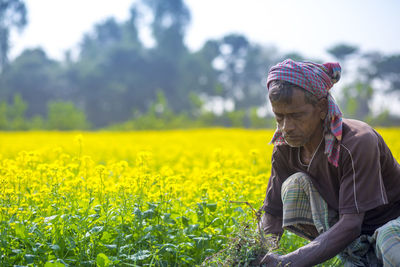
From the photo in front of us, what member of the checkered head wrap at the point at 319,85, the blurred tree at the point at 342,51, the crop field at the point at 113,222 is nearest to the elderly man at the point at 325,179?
the checkered head wrap at the point at 319,85

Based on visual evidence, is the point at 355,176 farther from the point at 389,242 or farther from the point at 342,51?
the point at 342,51

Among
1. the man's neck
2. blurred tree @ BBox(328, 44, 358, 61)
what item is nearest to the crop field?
the man's neck

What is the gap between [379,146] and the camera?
2.48m

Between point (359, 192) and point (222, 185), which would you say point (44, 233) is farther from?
point (359, 192)

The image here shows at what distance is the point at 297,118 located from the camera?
2514mm

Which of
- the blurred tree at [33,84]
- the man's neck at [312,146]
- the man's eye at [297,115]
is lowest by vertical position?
the man's neck at [312,146]

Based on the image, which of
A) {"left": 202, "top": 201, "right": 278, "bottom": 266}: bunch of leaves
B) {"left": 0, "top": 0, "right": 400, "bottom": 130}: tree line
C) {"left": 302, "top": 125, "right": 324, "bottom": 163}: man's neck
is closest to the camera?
{"left": 202, "top": 201, "right": 278, "bottom": 266}: bunch of leaves

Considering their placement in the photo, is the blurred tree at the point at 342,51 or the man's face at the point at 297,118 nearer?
the man's face at the point at 297,118

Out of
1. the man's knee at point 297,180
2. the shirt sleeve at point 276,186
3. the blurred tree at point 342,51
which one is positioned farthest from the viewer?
the blurred tree at point 342,51

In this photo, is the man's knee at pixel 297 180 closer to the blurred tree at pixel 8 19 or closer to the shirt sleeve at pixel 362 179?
the shirt sleeve at pixel 362 179

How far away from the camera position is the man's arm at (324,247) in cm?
228

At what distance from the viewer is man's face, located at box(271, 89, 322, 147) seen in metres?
2.48

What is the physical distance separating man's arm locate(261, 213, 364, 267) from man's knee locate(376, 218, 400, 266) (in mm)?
136

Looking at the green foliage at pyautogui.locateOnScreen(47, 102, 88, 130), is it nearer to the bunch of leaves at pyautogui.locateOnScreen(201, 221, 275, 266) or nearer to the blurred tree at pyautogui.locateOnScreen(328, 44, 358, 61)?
the blurred tree at pyautogui.locateOnScreen(328, 44, 358, 61)
